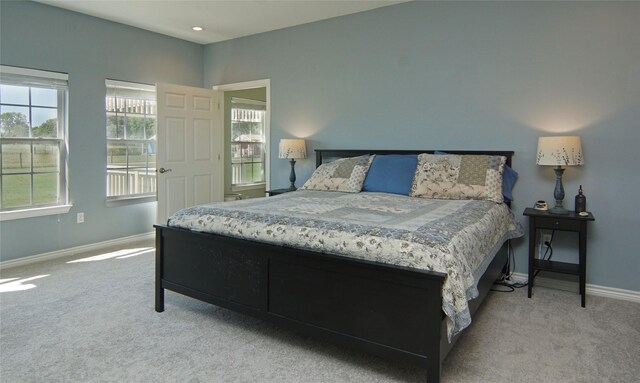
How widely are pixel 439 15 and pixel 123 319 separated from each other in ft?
12.0

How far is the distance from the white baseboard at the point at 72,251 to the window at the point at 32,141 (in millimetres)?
428

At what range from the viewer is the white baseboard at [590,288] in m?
3.35

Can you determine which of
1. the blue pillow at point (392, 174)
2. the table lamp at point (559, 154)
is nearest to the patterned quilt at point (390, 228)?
the blue pillow at point (392, 174)

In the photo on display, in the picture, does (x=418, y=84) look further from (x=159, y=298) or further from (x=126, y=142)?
(x=126, y=142)

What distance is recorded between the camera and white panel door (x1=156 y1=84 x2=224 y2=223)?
5.13 m

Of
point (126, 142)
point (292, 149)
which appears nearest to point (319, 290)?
point (292, 149)

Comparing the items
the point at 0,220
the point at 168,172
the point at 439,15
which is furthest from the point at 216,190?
the point at 439,15

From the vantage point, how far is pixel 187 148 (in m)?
5.43

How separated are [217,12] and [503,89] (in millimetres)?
2936

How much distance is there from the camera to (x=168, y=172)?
17.0 ft

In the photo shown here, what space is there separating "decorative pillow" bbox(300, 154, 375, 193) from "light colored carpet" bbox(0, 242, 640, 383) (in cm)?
150

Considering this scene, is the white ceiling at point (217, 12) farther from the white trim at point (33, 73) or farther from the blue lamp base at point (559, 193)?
the blue lamp base at point (559, 193)

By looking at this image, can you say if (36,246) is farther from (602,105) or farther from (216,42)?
(602,105)

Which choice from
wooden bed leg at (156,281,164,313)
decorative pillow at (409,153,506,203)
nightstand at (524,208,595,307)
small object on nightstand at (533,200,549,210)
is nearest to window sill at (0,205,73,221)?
wooden bed leg at (156,281,164,313)
